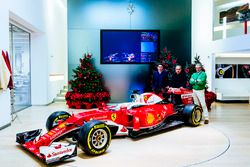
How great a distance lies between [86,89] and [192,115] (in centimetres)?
410

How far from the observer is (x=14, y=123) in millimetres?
6441

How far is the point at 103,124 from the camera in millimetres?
4133

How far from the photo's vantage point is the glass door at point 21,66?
27.9 feet

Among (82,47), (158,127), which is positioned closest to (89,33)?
(82,47)

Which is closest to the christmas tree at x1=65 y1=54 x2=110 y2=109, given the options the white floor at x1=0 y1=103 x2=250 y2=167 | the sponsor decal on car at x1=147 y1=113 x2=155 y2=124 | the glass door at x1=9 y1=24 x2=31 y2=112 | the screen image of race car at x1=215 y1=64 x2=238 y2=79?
the glass door at x1=9 y1=24 x2=31 y2=112

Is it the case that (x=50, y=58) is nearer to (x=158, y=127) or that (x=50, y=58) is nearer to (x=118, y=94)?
(x=118, y=94)

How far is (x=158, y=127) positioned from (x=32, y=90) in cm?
597

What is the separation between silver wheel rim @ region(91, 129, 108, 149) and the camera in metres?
4.01

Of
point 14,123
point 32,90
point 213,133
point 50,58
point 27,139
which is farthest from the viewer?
point 50,58

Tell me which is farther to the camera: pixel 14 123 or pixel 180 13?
pixel 180 13

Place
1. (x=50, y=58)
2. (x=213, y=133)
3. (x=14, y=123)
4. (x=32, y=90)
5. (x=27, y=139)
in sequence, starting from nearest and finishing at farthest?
(x=27, y=139) → (x=213, y=133) → (x=14, y=123) → (x=32, y=90) → (x=50, y=58)

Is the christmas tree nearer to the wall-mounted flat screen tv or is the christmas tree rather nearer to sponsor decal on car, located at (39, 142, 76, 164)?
the wall-mounted flat screen tv

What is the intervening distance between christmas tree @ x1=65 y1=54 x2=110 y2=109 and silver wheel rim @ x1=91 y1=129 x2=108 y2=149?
4606mm

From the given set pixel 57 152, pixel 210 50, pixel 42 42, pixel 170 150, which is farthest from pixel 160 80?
pixel 42 42
